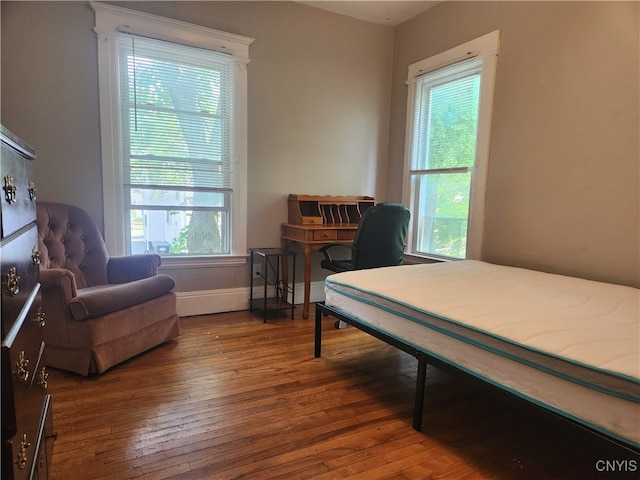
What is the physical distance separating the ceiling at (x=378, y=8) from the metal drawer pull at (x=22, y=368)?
12.0ft

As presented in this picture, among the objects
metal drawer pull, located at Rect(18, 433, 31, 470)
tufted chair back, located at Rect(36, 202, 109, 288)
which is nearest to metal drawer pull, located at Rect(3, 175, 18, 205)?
metal drawer pull, located at Rect(18, 433, 31, 470)

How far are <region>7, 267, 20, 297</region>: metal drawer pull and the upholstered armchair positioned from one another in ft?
4.29

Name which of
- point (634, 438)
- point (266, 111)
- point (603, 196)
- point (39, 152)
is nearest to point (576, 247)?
point (603, 196)

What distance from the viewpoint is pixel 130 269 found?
273cm

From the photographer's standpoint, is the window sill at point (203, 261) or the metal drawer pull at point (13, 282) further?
the window sill at point (203, 261)

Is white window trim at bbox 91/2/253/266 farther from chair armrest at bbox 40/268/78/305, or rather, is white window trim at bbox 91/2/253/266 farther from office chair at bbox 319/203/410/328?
office chair at bbox 319/203/410/328

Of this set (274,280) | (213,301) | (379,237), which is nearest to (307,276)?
(274,280)

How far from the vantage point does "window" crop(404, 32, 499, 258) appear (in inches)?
123

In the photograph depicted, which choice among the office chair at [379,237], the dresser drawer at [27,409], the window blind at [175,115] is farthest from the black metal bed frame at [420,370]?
the window blind at [175,115]

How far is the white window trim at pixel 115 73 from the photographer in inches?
112

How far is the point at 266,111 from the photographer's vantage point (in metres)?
3.48

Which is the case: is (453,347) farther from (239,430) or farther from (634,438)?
(239,430)

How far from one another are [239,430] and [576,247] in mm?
2404

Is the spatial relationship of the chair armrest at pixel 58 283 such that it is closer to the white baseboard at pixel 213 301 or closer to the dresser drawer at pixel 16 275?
the dresser drawer at pixel 16 275
